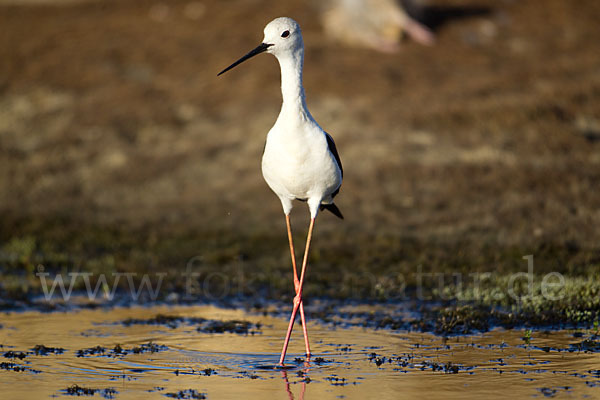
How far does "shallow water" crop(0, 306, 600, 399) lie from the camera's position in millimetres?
6680

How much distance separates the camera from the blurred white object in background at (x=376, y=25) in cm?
2449

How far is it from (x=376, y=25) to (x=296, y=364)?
18.5 m

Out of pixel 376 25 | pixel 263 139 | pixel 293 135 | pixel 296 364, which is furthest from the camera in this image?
pixel 376 25

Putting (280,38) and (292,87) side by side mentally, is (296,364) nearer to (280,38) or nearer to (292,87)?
(292,87)

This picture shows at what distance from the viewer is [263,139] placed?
1938 centimetres

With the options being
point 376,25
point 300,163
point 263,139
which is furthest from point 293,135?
point 376,25

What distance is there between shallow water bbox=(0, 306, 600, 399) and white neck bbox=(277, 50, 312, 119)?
2.24 meters

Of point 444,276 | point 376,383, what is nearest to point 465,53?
point 444,276

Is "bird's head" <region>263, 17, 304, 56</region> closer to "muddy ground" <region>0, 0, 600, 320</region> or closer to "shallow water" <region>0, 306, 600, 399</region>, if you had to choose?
"shallow water" <region>0, 306, 600, 399</region>

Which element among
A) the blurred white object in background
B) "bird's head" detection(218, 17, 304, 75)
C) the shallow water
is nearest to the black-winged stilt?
"bird's head" detection(218, 17, 304, 75)

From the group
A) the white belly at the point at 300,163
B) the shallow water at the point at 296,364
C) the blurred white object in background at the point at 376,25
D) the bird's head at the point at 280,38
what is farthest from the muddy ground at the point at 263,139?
the bird's head at the point at 280,38

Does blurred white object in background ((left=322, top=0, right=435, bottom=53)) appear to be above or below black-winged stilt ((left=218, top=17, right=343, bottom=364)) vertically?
above

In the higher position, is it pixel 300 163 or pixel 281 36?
pixel 281 36

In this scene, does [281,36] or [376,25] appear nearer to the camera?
[281,36]
